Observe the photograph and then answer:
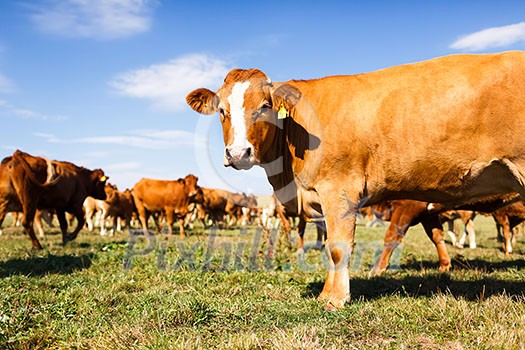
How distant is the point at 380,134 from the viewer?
470 cm

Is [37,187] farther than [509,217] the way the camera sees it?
No

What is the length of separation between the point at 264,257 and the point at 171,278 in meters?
2.64

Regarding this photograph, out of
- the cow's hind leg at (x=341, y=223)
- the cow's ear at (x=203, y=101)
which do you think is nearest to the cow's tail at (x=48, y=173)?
the cow's ear at (x=203, y=101)

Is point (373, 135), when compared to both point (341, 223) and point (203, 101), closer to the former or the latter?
point (341, 223)

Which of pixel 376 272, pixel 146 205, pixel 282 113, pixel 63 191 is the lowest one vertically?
pixel 376 272

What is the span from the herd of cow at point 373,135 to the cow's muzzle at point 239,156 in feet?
0.04

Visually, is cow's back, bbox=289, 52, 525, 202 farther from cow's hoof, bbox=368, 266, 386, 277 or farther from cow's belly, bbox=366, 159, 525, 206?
cow's hoof, bbox=368, 266, 386, 277

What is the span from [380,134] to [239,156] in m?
1.57

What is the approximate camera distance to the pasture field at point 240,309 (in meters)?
3.42

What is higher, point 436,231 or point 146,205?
point 146,205

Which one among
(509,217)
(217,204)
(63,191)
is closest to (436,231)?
(509,217)

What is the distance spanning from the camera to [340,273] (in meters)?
4.73

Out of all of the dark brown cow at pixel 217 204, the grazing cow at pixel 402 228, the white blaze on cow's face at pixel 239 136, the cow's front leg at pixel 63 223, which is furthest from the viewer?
the dark brown cow at pixel 217 204

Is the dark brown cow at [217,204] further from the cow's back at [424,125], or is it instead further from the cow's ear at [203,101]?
the cow's back at [424,125]
